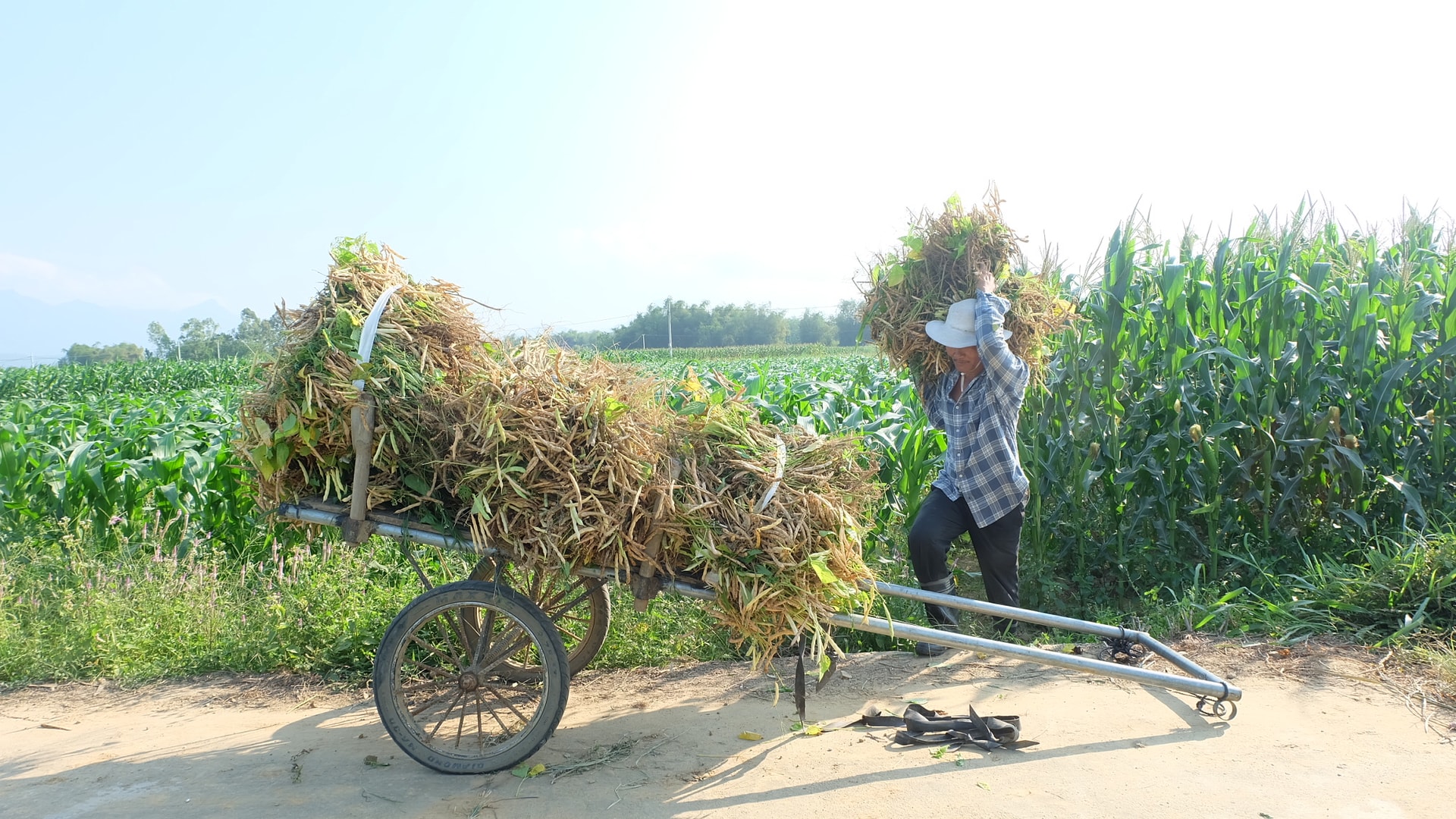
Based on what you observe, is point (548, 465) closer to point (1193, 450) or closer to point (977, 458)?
point (977, 458)

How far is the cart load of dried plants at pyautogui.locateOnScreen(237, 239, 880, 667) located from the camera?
325 cm

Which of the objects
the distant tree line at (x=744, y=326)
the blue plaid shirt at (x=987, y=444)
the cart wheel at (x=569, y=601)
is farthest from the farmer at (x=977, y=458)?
the distant tree line at (x=744, y=326)

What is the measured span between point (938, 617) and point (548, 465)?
265cm

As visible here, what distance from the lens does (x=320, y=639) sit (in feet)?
16.2

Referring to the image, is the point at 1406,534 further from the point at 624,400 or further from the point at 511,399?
the point at 511,399

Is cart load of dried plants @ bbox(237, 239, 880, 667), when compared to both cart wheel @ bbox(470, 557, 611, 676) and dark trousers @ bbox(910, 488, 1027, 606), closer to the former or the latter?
cart wheel @ bbox(470, 557, 611, 676)

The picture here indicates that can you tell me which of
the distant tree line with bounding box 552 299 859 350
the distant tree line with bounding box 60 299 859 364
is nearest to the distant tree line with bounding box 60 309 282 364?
the distant tree line with bounding box 60 299 859 364

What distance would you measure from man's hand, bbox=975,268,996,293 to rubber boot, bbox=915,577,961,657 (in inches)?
60.0

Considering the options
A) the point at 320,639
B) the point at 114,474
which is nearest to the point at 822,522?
the point at 320,639

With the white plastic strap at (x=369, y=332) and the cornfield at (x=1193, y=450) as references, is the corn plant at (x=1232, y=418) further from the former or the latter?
the white plastic strap at (x=369, y=332)

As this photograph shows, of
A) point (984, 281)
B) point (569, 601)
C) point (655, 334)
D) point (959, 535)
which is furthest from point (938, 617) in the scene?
point (655, 334)

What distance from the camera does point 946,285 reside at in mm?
4684

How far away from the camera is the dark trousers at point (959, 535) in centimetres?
469

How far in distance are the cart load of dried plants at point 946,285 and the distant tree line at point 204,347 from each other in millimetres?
2991
